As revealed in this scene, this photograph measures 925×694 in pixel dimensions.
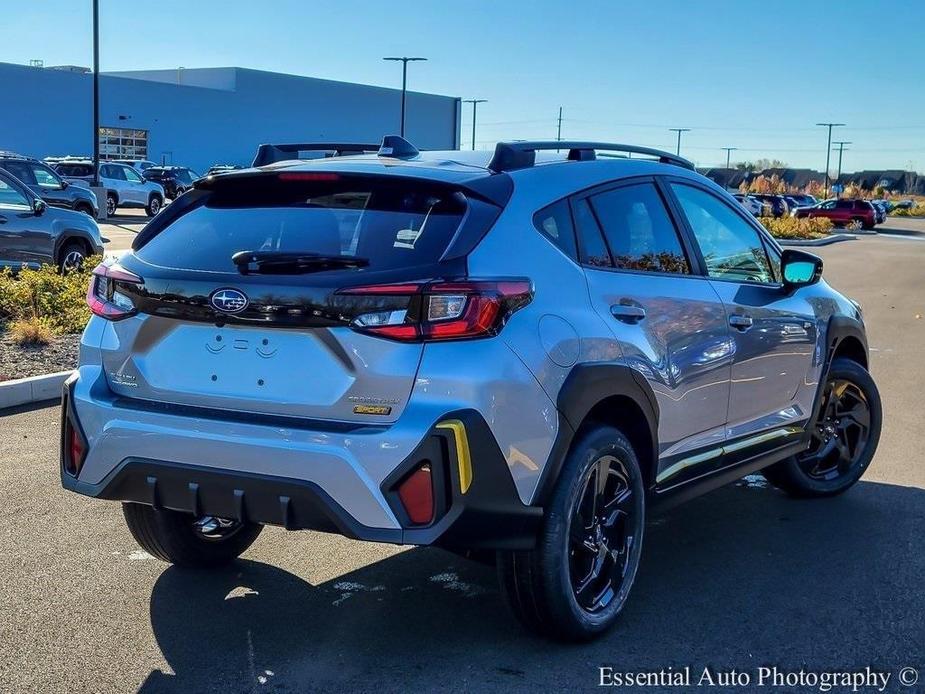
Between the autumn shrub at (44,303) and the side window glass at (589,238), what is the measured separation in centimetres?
702

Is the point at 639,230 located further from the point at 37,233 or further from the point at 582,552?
the point at 37,233

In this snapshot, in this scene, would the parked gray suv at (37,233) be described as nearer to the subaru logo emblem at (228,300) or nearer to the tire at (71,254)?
the tire at (71,254)

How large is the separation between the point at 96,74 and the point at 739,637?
104 ft

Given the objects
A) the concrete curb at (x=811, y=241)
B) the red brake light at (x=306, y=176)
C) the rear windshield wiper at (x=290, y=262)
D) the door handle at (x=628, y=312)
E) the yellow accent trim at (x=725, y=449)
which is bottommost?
the concrete curb at (x=811, y=241)

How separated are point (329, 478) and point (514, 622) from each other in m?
1.21

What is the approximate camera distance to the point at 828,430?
6301mm

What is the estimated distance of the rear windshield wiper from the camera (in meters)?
3.73

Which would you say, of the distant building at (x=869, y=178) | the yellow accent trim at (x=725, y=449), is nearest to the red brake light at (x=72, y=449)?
the yellow accent trim at (x=725, y=449)

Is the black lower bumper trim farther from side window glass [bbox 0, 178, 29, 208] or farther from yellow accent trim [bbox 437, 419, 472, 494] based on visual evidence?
side window glass [bbox 0, 178, 29, 208]

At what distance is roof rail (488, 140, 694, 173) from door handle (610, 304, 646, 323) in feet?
2.06

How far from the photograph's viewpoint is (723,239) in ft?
17.5

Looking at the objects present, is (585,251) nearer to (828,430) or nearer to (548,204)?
(548,204)

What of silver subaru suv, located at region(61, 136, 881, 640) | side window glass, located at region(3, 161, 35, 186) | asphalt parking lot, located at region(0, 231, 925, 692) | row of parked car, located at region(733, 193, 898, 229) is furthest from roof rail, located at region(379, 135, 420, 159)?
row of parked car, located at region(733, 193, 898, 229)

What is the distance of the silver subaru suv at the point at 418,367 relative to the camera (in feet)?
11.7
